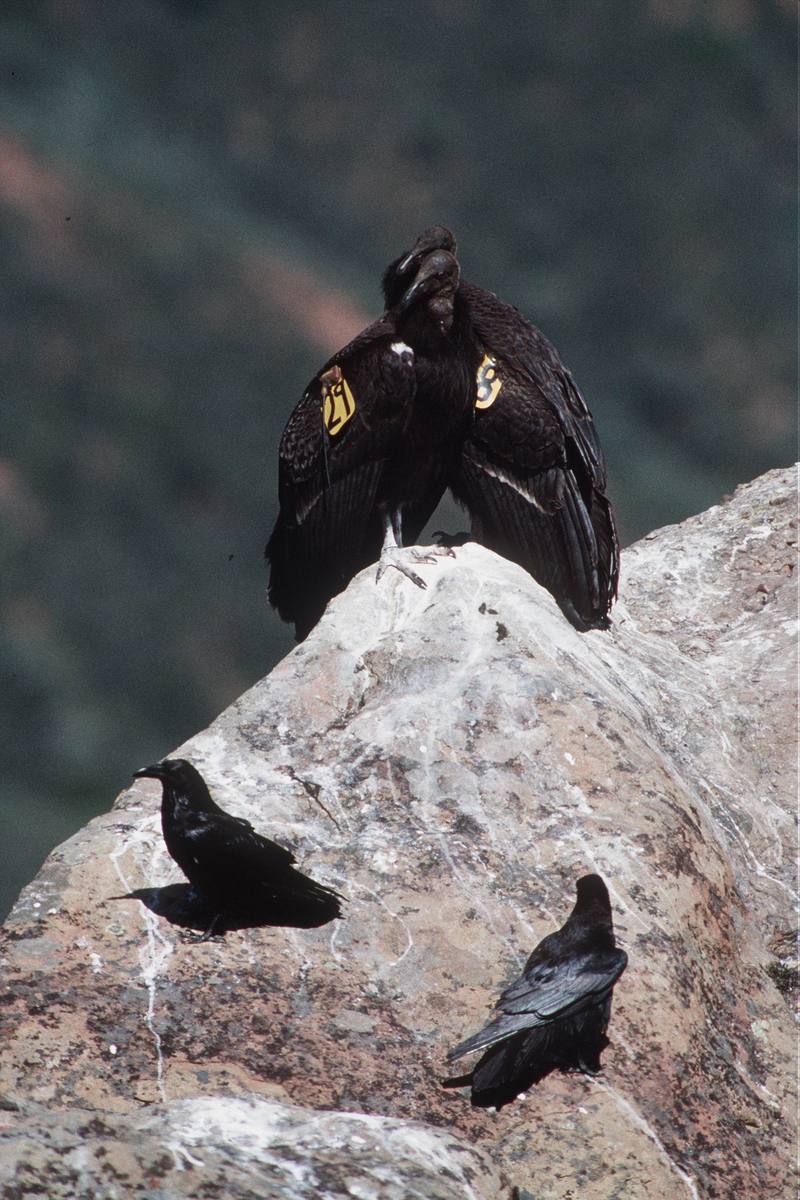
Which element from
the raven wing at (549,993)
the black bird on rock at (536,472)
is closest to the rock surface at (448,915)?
the raven wing at (549,993)

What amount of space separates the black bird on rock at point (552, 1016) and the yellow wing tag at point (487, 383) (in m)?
3.92

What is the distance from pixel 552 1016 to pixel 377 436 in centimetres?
433

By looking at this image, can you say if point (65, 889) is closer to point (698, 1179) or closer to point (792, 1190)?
point (698, 1179)

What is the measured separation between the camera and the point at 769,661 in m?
7.98

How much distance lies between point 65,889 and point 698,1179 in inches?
84.2

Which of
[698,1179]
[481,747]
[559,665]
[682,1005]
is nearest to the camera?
[698,1179]

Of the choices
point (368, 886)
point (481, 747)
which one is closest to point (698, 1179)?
point (368, 886)

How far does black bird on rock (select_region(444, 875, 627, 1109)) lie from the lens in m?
4.32

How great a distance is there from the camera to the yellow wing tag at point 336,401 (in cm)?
819

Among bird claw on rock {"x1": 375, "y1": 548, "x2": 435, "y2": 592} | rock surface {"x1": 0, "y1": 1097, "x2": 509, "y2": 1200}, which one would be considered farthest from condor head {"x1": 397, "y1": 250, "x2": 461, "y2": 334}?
rock surface {"x1": 0, "y1": 1097, "x2": 509, "y2": 1200}

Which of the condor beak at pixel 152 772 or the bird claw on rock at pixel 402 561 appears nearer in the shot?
the condor beak at pixel 152 772

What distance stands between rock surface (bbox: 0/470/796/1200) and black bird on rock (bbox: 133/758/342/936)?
9cm

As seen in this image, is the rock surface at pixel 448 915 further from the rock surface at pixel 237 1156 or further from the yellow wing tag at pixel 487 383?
the yellow wing tag at pixel 487 383

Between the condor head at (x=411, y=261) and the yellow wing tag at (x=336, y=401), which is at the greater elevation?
the condor head at (x=411, y=261)
